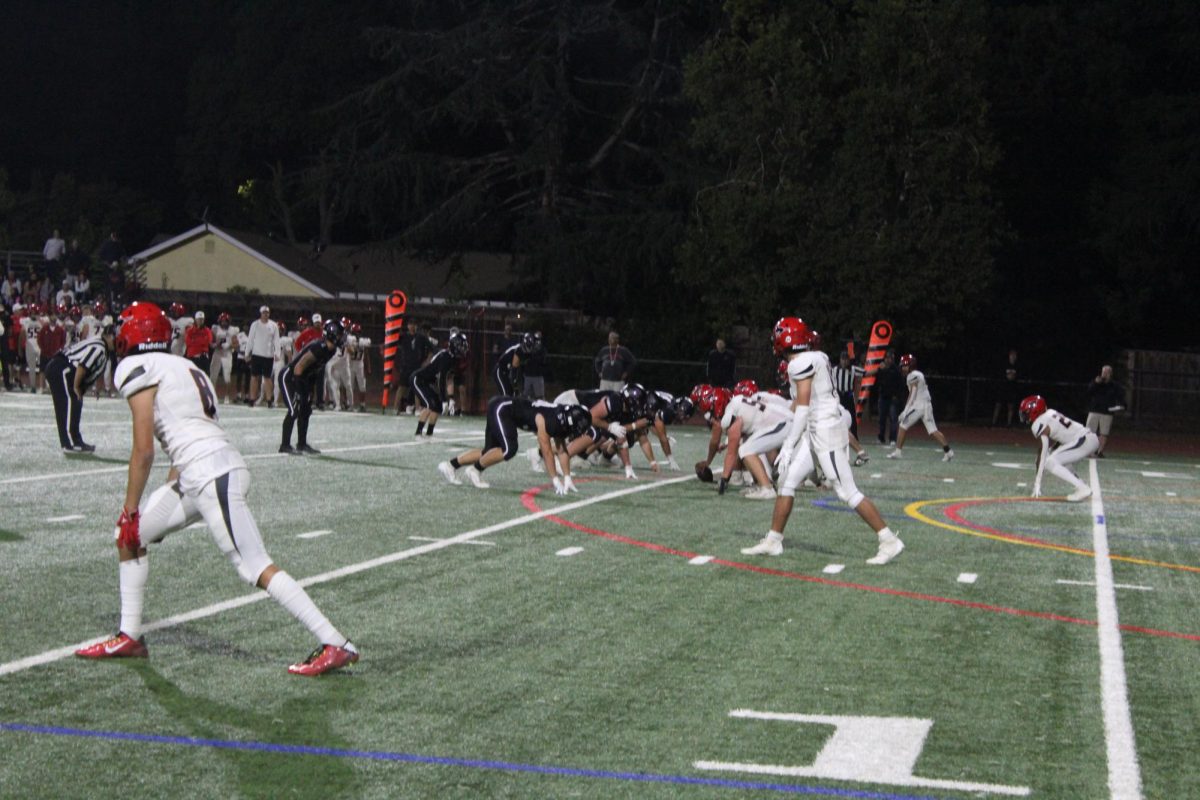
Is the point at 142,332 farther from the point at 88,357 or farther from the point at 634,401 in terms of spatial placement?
the point at 88,357

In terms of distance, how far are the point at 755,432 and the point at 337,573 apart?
664 cm

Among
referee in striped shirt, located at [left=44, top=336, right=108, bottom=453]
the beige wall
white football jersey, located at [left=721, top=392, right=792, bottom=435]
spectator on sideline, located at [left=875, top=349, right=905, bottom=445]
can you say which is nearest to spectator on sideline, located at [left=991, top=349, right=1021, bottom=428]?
spectator on sideline, located at [left=875, top=349, right=905, bottom=445]

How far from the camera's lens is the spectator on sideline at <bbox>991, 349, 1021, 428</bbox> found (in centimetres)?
3669

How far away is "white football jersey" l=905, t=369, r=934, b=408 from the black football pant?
12.6 metres

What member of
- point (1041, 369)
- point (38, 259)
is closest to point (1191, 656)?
point (1041, 369)

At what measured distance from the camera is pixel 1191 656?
8.66 meters

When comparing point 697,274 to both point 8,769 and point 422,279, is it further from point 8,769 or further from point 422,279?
point 8,769

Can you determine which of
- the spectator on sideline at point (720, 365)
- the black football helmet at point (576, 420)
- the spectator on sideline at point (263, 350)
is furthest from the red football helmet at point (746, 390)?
the spectator on sideline at point (263, 350)

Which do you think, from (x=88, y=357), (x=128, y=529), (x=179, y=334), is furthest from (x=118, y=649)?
(x=179, y=334)

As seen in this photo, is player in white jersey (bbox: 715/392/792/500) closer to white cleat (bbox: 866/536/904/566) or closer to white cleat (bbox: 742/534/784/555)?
white cleat (bbox: 742/534/784/555)

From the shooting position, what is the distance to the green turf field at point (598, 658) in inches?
232

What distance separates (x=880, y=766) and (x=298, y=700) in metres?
2.47

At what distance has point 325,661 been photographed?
7.22 meters

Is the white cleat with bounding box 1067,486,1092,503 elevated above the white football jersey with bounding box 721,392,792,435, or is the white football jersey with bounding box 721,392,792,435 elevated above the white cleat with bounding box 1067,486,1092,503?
the white football jersey with bounding box 721,392,792,435
